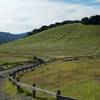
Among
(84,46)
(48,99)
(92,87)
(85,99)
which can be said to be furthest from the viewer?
(84,46)

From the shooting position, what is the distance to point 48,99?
24.7 meters

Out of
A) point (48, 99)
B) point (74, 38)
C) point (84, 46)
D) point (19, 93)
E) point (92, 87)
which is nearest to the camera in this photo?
point (48, 99)

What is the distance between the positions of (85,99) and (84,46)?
141708 millimetres

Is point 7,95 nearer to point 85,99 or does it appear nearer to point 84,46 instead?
point 85,99

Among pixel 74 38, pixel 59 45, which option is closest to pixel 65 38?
pixel 74 38

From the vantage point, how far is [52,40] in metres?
190

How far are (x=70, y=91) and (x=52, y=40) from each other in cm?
16244

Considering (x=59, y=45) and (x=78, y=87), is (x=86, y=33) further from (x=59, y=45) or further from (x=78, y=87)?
(x=78, y=87)

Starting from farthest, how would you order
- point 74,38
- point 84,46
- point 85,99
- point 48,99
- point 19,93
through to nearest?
point 74,38 < point 84,46 < point 19,93 < point 48,99 < point 85,99

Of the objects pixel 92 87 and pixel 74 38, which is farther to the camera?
pixel 74 38

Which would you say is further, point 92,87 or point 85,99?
point 92,87

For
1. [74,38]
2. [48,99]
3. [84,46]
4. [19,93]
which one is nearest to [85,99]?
[48,99]

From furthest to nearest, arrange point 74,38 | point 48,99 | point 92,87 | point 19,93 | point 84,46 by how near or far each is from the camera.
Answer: point 74,38 → point 84,46 → point 19,93 → point 92,87 → point 48,99

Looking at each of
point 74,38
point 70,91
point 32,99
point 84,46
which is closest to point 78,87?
point 70,91
